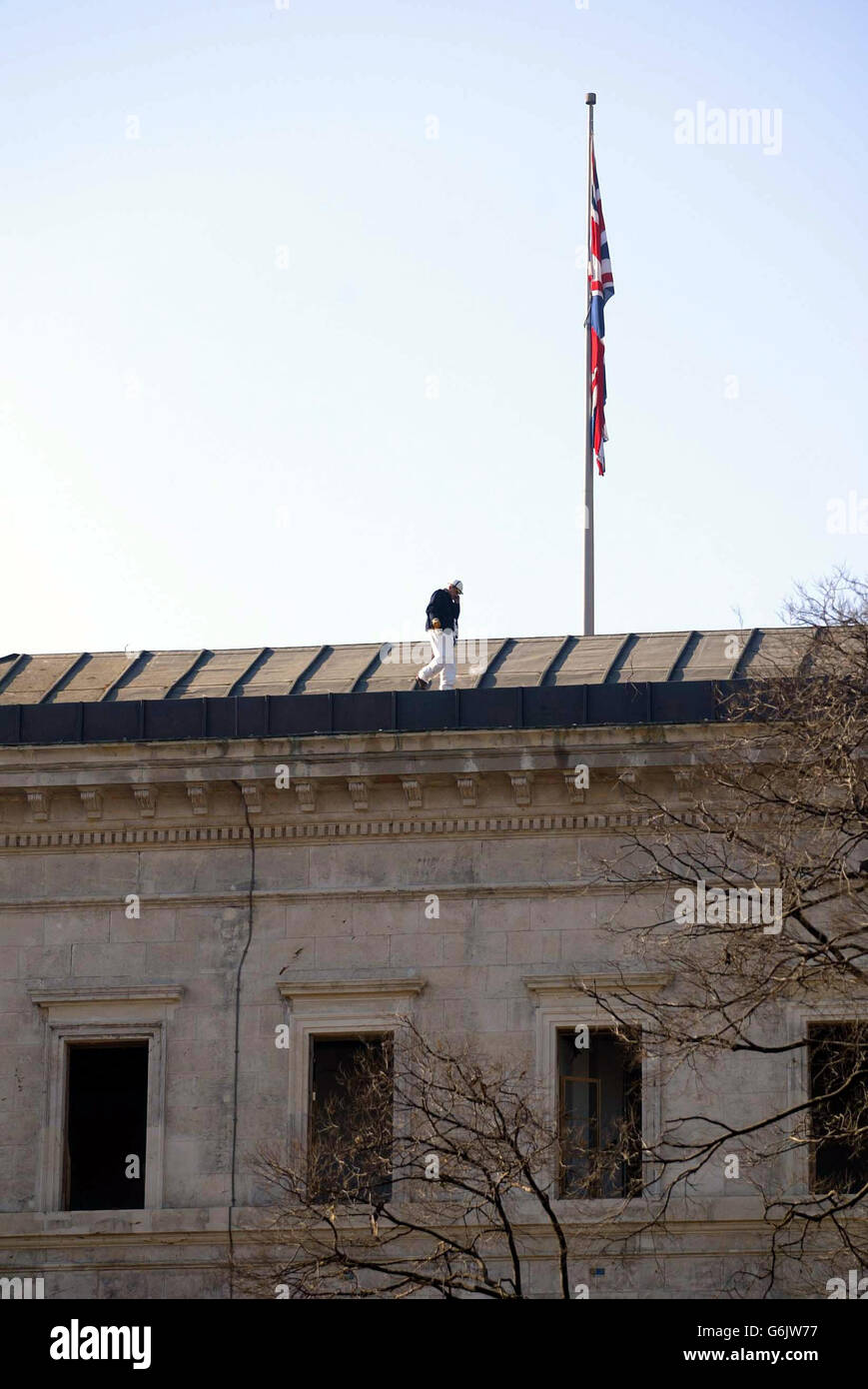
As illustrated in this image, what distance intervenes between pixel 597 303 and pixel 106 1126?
1623cm

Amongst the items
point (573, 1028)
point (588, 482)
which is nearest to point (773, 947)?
point (573, 1028)

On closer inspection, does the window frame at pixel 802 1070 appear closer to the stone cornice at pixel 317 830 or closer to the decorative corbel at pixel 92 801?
the stone cornice at pixel 317 830

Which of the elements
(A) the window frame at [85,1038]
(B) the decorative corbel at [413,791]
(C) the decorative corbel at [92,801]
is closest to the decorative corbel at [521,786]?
(B) the decorative corbel at [413,791]

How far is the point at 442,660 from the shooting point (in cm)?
3181

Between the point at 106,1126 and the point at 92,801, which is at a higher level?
the point at 92,801

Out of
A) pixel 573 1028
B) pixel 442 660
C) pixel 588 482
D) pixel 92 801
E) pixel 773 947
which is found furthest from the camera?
pixel 588 482

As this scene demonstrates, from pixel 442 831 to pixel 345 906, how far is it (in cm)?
138

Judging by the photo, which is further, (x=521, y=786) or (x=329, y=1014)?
(x=329, y=1014)

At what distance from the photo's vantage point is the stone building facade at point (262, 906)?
29.0 meters

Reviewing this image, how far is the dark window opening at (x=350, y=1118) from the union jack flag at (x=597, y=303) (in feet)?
42.3

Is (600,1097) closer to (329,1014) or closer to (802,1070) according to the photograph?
(802,1070)

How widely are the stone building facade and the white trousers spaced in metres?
0.91

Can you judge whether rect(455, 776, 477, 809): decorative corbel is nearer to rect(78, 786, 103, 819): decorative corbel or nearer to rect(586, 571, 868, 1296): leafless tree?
rect(586, 571, 868, 1296): leafless tree

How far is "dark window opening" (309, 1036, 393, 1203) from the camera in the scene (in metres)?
26.8
